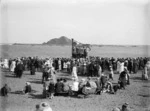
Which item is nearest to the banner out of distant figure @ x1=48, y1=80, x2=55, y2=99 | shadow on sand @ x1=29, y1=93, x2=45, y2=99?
shadow on sand @ x1=29, y1=93, x2=45, y2=99

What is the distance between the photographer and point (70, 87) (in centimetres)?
1159

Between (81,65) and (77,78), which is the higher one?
(81,65)

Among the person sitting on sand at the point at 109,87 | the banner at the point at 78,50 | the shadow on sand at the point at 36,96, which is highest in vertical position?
the banner at the point at 78,50

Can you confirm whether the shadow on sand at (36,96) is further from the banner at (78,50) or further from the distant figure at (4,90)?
the banner at (78,50)

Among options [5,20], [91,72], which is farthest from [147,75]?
[5,20]

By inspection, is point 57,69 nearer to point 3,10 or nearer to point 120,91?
point 120,91

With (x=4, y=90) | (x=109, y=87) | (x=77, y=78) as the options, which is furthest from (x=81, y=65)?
(x=4, y=90)

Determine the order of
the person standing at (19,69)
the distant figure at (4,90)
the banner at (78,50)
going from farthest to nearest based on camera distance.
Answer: the banner at (78,50) → the person standing at (19,69) → the distant figure at (4,90)

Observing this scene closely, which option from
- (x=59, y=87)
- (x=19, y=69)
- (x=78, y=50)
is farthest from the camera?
(x=78, y=50)

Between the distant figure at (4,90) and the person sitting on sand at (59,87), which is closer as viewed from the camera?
the distant figure at (4,90)

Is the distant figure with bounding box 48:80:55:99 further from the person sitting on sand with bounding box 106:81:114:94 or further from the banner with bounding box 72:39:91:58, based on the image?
the banner with bounding box 72:39:91:58

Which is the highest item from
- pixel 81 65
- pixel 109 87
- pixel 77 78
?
pixel 81 65

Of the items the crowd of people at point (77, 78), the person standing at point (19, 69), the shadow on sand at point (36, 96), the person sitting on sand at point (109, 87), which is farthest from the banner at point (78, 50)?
the shadow on sand at point (36, 96)

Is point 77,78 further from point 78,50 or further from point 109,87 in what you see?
point 78,50
